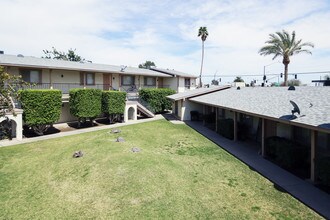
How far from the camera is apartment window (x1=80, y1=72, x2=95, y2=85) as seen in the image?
2923cm

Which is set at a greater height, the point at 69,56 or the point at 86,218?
the point at 69,56

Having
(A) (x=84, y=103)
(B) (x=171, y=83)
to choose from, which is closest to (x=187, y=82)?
(B) (x=171, y=83)

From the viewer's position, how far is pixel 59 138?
2069cm

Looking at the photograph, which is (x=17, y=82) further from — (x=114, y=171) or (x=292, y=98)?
(x=292, y=98)

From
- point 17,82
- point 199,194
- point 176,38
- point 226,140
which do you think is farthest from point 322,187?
point 176,38

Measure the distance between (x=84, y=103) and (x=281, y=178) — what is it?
18438 millimetres

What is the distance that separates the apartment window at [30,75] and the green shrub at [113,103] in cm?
695

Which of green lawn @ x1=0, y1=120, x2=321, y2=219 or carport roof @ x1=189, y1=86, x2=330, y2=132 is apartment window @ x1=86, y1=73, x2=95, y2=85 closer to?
green lawn @ x1=0, y1=120, x2=321, y2=219

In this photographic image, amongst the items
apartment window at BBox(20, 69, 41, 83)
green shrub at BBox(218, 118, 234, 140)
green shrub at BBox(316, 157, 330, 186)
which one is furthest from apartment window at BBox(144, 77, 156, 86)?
green shrub at BBox(316, 157, 330, 186)

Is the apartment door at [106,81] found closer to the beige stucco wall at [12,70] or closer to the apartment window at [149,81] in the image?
the apartment window at [149,81]

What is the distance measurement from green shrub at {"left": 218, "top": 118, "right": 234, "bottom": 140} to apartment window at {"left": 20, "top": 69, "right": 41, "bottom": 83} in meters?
19.2

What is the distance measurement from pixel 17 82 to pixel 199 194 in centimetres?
853

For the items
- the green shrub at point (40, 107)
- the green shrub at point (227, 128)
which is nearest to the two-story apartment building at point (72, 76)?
the green shrub at point (40, 107)

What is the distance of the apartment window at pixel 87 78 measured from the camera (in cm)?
2923
